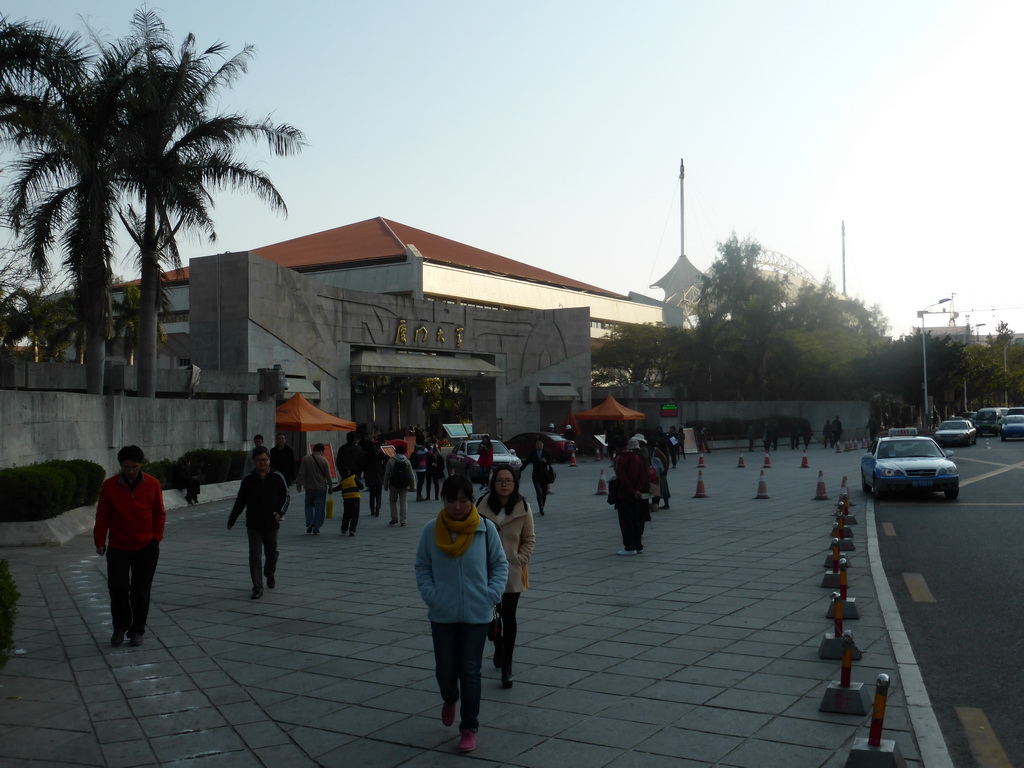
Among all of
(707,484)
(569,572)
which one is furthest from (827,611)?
(707,484)

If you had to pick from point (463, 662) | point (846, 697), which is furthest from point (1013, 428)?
point (463, 662)

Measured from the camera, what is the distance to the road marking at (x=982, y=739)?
15.8 ft

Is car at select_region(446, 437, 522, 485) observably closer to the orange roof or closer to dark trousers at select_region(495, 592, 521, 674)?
dark trousers at select_region(495, 592, 521, 674)

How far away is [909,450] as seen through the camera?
20.8m

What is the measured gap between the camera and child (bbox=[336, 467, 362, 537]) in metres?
15.4

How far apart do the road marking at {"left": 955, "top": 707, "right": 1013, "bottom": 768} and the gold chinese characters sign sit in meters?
36.2

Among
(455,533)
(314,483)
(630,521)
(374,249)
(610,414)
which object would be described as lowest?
(630,521)

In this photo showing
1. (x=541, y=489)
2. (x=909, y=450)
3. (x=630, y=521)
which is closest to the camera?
(x=630, y=521)

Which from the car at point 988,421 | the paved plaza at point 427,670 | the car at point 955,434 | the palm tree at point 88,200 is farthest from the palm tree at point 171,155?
the car at point 988,421

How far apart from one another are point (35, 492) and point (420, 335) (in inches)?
1139

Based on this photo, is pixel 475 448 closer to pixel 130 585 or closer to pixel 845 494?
pixel 845 494

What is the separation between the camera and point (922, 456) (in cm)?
2036

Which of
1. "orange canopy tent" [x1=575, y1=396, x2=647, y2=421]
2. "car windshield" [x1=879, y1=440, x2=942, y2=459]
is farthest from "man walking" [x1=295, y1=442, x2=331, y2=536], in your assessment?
"orange canopy tent" [x1=575, y1=396, x2=647, y2=421]

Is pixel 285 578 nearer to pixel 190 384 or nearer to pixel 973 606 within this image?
pixel 973 606
